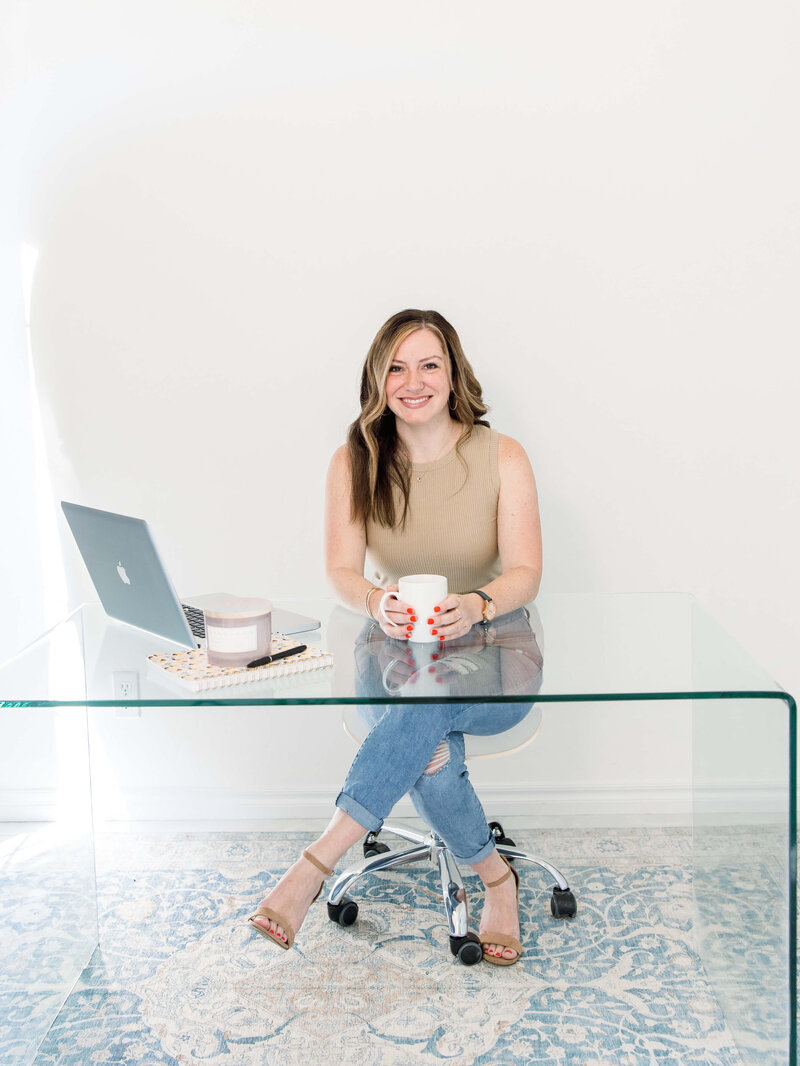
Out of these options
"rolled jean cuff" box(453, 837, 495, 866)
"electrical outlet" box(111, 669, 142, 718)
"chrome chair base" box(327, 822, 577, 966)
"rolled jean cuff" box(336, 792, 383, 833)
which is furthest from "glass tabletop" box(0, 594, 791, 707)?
"chrome chair base" box(327, 822, 577, 966)

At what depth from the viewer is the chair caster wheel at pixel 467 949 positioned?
2.19m

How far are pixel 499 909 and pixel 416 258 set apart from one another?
1.69 meters

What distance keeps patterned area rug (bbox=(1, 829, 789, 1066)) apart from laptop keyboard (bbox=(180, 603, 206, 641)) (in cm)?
82

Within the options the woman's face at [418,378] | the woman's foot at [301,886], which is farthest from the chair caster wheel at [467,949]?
the woman's face at [418,378]

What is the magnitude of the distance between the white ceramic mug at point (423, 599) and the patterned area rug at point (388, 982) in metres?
0.83

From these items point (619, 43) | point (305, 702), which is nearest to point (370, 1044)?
point (305, 702)

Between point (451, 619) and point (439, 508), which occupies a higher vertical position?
point (439, 508)

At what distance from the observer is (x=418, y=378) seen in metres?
2.36

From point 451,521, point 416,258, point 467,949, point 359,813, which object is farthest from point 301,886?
point 416,258

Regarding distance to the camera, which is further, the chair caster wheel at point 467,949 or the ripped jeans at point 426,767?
the chair caster wheel at point 467,949

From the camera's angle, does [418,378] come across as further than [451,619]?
Yes

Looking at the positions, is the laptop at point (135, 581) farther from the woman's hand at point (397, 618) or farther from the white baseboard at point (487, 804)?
the white baseboard at point (487, 804)

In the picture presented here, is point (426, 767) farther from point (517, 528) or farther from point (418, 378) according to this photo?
point (418, 378)

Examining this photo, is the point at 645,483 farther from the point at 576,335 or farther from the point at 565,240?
the point at 565,240
